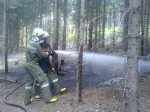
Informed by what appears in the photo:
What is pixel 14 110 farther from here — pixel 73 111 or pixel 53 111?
pixel 73 111

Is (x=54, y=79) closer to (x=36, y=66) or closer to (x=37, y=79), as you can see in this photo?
(x=37, y=79)

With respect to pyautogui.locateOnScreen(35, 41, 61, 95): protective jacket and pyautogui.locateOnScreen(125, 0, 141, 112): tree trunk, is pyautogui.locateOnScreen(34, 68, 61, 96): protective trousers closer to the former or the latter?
pyautogui.locateOnScreen(35, 41, 61, 95): protective jacket

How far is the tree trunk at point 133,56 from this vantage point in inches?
160

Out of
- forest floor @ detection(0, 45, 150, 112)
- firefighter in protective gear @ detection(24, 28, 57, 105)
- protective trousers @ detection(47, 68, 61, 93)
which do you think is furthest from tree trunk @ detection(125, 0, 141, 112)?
protective trousers @ detection(47, 68, 61, 93)

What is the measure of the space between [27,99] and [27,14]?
22.6 metres

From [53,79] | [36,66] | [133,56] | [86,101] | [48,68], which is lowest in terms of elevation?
[86,101]

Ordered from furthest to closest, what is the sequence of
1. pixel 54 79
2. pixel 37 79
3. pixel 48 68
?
1. pixel 48 68
2. pixel 54 79
3. pixel 37 79

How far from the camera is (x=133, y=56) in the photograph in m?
4.16

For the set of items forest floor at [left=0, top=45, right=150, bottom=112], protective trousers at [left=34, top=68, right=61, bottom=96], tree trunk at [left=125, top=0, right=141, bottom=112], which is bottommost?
forest floor at [left=0, top=45, right=150, bottom=112]

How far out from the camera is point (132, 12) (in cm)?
409

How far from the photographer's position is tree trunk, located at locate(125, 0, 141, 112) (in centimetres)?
407

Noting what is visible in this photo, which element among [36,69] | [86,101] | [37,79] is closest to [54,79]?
[37,79]

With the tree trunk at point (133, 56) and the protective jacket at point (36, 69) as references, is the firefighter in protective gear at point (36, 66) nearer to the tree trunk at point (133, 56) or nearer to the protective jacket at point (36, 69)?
the protective jacket at point (36, 69)

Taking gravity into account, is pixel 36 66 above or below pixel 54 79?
above
